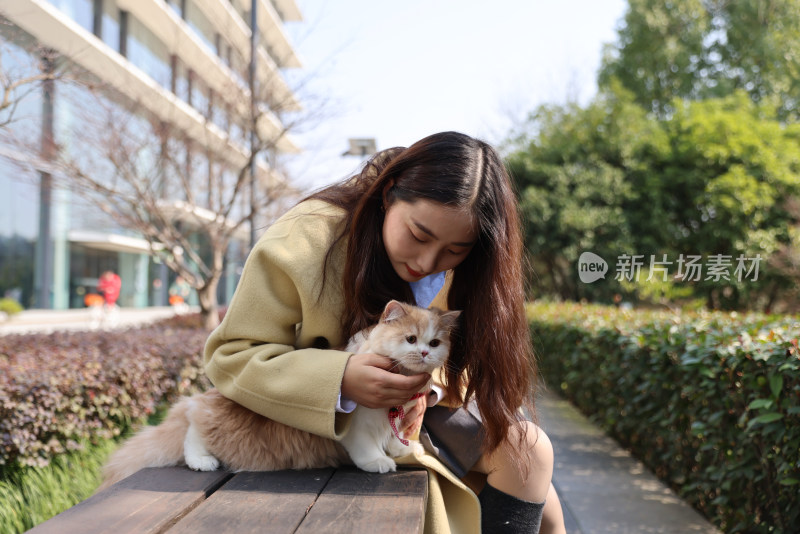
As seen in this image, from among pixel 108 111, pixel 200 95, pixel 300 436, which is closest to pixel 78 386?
pixel 300 436

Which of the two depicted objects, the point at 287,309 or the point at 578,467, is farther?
the point at 578,467

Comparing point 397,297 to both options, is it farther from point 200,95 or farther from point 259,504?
point 200,95

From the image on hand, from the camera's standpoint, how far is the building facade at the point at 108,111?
199 inches

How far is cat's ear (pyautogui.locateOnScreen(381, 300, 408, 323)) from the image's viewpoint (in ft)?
5.85

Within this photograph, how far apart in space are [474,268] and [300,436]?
761 mm

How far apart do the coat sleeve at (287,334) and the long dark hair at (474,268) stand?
9cm

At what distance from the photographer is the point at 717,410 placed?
9.87ft

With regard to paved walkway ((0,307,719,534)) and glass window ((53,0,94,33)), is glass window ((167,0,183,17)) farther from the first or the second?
paved walkway ((0,307,719,534))

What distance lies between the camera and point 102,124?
718 cm

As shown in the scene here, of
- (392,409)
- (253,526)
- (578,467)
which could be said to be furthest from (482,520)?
(578,467)

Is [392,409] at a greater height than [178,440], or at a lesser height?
greater

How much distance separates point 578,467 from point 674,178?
12.0m

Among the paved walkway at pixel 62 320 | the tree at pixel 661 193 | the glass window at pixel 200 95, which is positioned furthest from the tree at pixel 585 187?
the paved walkway at pixel 62 320

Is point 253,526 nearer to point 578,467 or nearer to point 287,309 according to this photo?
point 287,309
